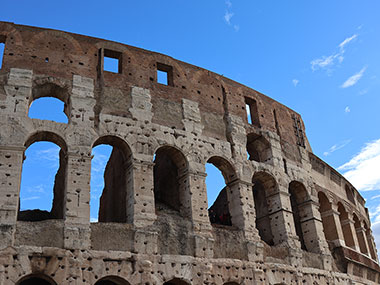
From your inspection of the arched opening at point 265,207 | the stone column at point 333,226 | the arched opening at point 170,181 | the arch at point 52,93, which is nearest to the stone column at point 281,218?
the arched opening at point 265,207

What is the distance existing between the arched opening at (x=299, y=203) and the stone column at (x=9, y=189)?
30.8 feet

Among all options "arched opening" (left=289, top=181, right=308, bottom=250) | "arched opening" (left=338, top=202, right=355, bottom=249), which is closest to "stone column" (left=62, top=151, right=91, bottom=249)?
"arched opening" (left=289, top=181, right=308, bottom=250)

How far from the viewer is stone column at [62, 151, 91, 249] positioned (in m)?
9.62

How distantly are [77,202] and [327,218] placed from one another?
10.1 m

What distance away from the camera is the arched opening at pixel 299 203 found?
602 inches

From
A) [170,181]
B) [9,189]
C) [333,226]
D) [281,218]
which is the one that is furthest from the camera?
[333,226]

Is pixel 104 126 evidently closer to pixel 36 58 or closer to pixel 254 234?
pixel 36 58

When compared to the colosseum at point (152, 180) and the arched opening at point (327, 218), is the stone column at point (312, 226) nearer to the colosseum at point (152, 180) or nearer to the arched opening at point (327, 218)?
the colosseum at point (152, 180)

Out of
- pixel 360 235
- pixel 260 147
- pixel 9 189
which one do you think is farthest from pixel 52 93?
pixel 360 235

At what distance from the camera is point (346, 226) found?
57.9 feet

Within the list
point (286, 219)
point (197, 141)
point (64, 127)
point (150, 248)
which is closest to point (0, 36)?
point (64, 127)

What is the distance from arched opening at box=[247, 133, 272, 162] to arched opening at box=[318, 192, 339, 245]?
321 cm

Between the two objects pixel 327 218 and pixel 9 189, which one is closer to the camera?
pixel 9 189

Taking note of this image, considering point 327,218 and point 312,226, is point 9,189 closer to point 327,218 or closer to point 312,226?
point 312,226
